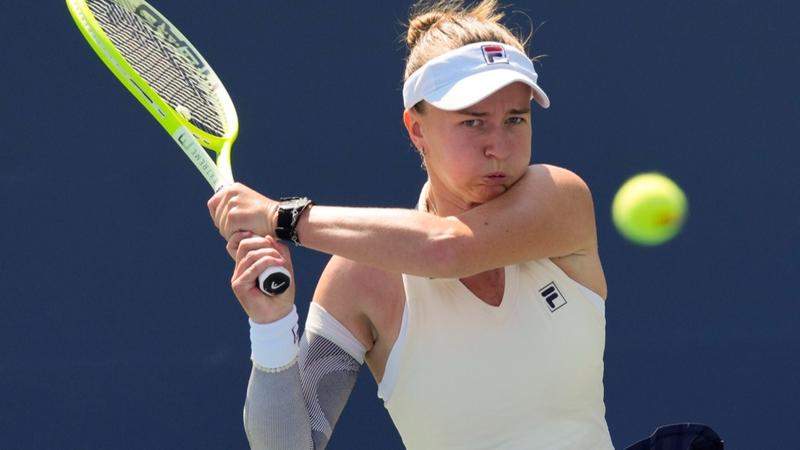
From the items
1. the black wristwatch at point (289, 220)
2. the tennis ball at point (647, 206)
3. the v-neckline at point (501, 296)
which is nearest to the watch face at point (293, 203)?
the black wristwatch at point (289, 220)

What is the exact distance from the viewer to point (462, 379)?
97.3 inches

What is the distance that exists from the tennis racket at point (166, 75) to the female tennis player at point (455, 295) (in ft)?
0.99

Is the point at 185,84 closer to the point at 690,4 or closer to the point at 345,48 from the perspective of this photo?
the point at 345,48

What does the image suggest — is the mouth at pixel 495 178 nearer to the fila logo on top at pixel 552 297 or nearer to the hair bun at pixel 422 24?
the fila logo on top at pixel 552 297

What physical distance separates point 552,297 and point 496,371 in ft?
0.63

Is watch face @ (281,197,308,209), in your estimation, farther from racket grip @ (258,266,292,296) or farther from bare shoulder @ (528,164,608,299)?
bare shoulder @ (528,164,608,299)

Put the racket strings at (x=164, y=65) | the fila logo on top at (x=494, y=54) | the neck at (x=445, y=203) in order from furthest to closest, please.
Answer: the racket strings at (x=164, y=65) → the neck at (x=445, y=203) → the fila logo on top at (x=494, y=54)

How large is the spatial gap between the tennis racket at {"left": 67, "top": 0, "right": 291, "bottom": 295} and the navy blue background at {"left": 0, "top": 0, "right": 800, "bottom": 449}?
3.72 ft

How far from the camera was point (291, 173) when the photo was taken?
14.1 feet

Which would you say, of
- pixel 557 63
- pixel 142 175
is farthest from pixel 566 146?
pixel 142 175

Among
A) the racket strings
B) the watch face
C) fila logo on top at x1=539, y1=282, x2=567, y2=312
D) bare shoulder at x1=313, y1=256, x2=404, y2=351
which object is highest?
the racket strings

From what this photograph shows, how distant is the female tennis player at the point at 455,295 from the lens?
8.04 ft

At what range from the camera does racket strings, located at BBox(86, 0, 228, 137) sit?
2.96 meters

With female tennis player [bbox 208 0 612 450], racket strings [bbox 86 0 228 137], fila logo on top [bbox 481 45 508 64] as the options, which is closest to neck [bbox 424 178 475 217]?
female tennis player [bbox 208 0 612 450]
